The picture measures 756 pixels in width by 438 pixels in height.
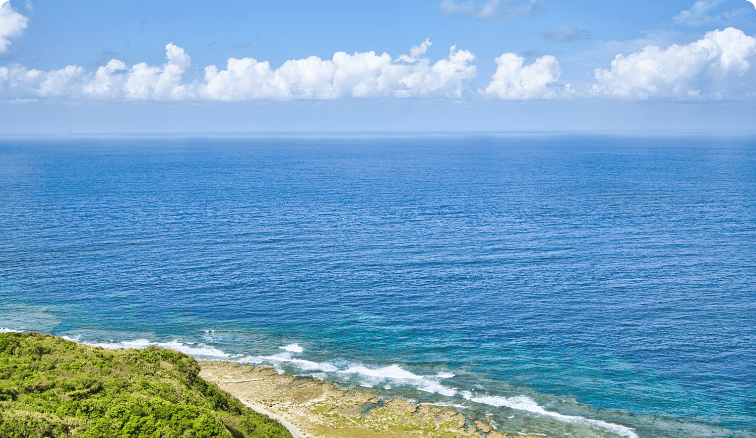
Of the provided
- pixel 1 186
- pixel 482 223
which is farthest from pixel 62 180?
pixel 482 223

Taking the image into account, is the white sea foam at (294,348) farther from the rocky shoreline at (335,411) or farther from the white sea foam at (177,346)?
the white sea foam at (177,346)

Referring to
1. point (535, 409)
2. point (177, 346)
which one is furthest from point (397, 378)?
point (177, 346)

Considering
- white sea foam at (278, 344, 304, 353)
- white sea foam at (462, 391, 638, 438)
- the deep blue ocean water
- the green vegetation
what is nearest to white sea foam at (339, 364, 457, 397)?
the deep blue ocean water

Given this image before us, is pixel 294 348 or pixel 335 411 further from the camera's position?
pixel 294 348

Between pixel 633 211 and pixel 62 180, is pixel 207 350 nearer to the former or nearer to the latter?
pixel 633 211

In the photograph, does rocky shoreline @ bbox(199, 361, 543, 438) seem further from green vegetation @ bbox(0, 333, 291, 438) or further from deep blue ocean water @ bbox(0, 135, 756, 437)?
green vegetation @ bbox(0, 333, 291, 438)

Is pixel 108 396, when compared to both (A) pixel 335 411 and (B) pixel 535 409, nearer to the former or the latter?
(A) pixel 335 411
